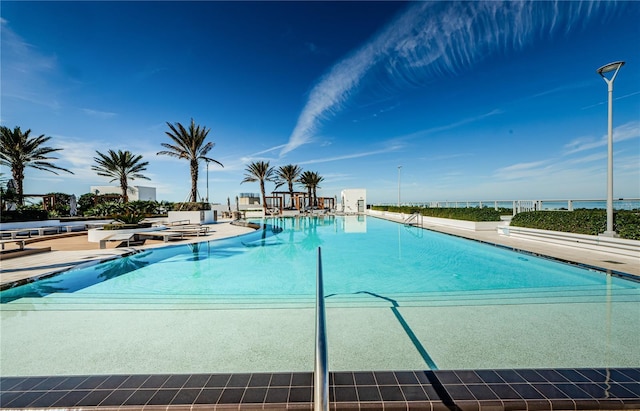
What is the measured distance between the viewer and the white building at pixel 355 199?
35.2m

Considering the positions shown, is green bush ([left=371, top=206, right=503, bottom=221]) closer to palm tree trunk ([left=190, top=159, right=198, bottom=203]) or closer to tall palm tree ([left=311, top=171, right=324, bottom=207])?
palm tree trunk ([left=190, top=159, right=198, bottom=203])

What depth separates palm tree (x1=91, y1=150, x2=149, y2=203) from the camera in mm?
21422

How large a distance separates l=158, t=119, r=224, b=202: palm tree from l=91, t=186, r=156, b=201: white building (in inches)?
789

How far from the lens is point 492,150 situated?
27422mm

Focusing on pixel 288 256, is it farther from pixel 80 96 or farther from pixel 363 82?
pixel 363 82

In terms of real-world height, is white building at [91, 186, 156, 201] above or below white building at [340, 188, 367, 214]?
above

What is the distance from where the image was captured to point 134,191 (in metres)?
33.1

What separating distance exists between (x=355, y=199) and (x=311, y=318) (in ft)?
106

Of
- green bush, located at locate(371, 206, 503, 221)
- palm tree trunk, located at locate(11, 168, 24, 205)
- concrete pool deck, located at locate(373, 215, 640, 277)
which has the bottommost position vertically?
concrete pool deck, located at locate(373, 215, 640, 277)

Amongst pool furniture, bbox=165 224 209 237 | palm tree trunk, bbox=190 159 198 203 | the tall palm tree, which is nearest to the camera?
pool furniture, bbox=165 224 209 237

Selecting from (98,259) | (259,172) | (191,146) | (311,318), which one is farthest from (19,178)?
(311,318)

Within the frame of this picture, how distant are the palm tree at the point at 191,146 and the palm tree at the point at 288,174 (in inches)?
487

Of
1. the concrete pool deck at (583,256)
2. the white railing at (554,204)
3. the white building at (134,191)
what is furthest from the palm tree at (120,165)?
the concrete pool deck at (583,256)

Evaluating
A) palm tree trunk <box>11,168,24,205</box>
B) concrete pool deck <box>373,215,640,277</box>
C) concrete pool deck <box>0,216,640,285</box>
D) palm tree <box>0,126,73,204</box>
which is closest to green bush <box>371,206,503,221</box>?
concrete pool deck <box>373,215,640,277</box>
